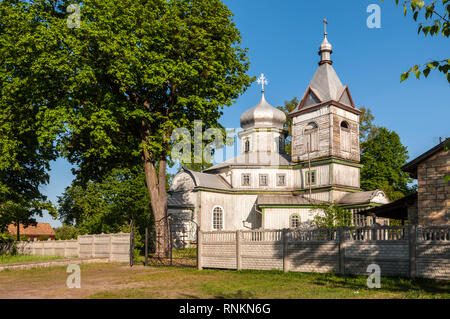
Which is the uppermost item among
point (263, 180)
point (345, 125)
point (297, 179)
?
point (345, 125)

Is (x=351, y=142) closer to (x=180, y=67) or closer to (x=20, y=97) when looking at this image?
(x=180, y=67)

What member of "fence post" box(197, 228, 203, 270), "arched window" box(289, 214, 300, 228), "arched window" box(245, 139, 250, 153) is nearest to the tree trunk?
"fence post" box(197, 228, 203, 270)

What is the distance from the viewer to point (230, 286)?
39.0ft

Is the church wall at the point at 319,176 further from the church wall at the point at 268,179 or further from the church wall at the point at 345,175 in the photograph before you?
the church wall at the point at 268,179

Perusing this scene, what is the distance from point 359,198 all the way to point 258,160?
1069 cm

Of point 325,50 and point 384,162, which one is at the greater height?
point 325,50

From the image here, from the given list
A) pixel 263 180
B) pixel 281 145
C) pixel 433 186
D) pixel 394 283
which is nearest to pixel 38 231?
pixel 281 145

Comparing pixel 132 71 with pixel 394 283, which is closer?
pixel 394 283

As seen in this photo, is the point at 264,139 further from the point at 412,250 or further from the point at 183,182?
the point at 412,250

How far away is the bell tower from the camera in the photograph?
3803cm

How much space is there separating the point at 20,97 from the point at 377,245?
61.8ft

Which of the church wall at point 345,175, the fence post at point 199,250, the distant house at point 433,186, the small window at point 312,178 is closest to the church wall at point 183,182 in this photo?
the small window at point 312,178
